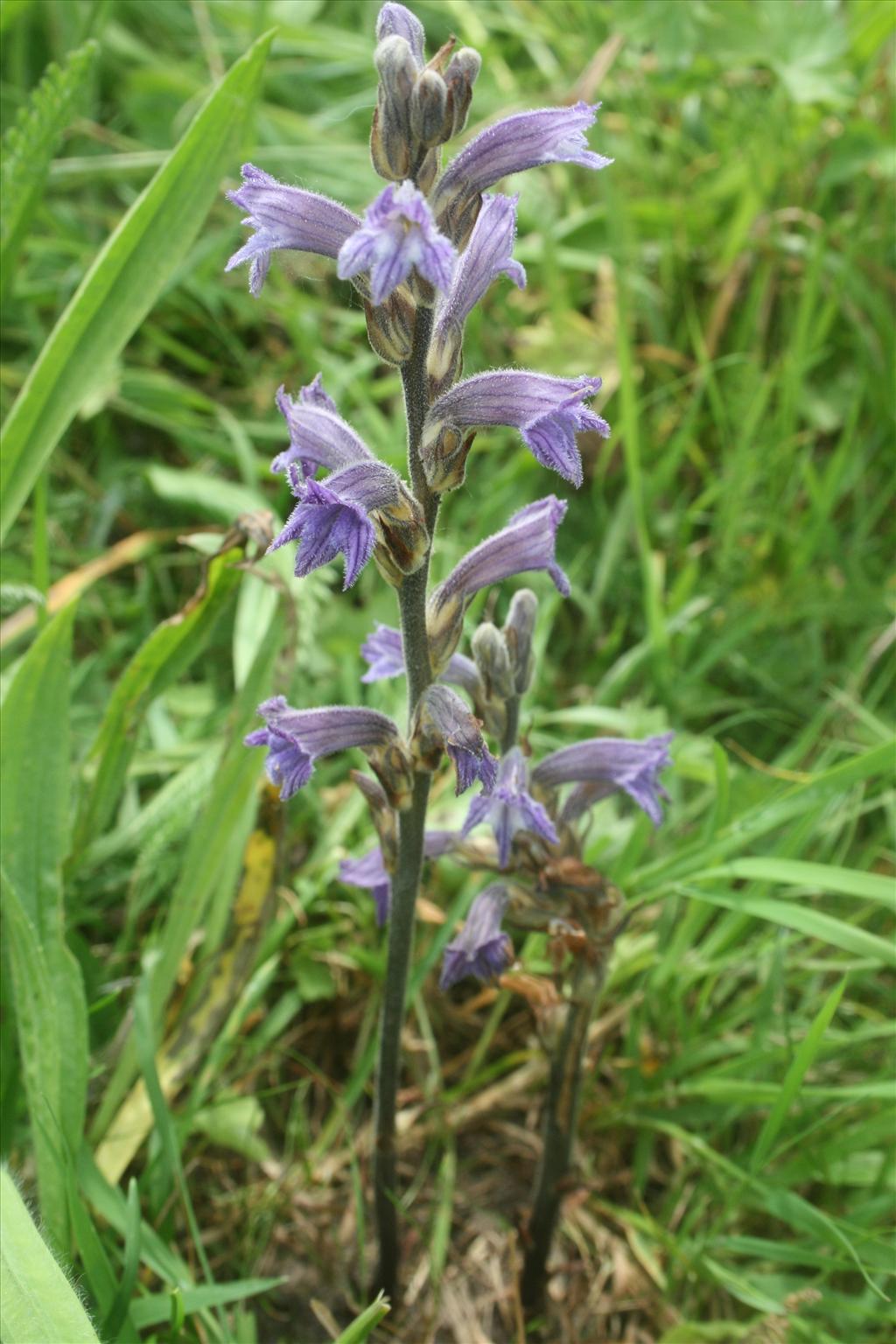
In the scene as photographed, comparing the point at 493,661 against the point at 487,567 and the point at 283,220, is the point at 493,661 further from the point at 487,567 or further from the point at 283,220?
the point at 283,220

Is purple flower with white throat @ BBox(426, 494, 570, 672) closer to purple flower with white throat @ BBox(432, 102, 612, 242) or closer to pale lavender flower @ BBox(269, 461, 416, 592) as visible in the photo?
pale lavender flower @ BBox(269, 461, 416, 592)

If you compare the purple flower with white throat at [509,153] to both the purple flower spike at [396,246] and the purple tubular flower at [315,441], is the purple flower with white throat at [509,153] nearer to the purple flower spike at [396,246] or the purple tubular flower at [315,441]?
the purple flower spike at [396,246]

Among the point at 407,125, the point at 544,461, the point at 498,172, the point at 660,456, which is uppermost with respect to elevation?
the point at 407,125

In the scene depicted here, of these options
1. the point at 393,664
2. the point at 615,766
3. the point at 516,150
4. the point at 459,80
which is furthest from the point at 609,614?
the point at 459,80

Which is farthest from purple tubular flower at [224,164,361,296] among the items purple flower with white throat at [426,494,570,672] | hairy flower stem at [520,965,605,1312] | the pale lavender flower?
hairy flower stem at [520,965,605,1312]

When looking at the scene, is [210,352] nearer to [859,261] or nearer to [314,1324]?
[859,261]

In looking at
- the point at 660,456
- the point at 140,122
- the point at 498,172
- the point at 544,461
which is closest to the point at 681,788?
the point at 660,456

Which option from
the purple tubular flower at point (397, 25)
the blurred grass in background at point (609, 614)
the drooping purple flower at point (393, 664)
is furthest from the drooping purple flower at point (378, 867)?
the purple tubular flower at point (397, 25)
